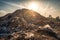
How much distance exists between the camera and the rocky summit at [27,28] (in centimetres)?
9888

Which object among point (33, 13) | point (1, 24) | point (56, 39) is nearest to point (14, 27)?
point (1, 24)

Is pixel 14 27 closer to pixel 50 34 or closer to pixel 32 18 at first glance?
pixel 32 18

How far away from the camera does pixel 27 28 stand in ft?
466

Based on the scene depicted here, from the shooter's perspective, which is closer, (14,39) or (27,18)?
(14,39)

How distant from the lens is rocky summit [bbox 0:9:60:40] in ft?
324

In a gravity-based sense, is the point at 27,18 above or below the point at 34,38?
above

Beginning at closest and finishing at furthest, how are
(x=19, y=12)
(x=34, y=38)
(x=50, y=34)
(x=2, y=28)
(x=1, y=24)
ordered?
(x=34, y=38), (x=50, y=34), (x=2, y=28), (x=1, y=24), (x=19, y=12)

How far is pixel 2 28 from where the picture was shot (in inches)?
5906

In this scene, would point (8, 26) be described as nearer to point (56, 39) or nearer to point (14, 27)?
point (14, 27)

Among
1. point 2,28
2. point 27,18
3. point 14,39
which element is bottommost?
point 14,39

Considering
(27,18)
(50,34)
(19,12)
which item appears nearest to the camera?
(50,34)

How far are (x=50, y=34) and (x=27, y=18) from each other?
7863 centimetres

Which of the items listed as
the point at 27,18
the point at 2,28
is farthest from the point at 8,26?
the point at 27,18

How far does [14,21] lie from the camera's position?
159 meters
